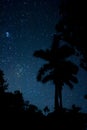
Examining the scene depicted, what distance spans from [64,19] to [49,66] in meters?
17.7

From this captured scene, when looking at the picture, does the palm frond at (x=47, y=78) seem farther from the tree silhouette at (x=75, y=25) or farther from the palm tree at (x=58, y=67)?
the tree silhouette at (x=75, y=25)

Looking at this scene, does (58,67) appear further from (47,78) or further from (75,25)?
(75,25)

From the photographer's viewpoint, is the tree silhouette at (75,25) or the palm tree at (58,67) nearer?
→ the tree silhouette at (75,25)

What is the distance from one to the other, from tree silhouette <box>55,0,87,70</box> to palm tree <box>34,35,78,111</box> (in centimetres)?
1598

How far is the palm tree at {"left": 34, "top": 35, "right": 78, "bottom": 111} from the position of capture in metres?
33.7

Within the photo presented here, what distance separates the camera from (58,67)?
111 feet

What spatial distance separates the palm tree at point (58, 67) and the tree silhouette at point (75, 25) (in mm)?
15982

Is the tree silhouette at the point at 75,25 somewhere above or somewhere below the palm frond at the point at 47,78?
below

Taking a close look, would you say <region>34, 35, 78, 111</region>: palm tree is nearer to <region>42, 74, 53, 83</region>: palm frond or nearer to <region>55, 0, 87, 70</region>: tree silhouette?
<region>42, 74, 53, 83</region>: palm frond

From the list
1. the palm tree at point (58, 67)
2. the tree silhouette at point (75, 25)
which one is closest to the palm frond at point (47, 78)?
the palm tree at point (58, 67)

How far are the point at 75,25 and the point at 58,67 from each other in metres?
17.3

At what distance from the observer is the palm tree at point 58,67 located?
3367 cm

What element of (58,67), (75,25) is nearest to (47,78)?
(58,67)

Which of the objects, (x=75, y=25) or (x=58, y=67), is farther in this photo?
(x=58, y=67)
